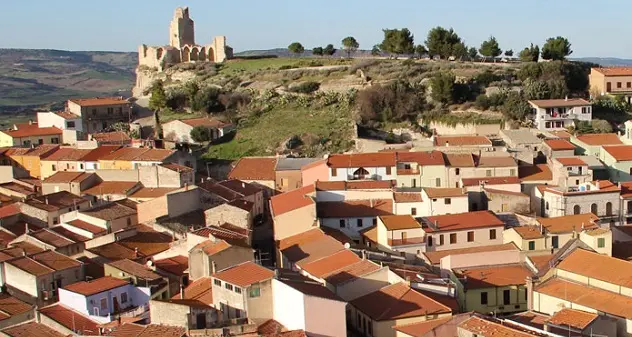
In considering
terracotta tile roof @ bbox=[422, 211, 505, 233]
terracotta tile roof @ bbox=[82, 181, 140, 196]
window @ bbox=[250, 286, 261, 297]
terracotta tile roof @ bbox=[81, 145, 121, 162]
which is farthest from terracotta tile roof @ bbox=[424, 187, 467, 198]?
terracotta tile roof @ bbox=[81, 145, 121, 162]

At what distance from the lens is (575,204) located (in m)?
33.5

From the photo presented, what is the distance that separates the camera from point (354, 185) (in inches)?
1403

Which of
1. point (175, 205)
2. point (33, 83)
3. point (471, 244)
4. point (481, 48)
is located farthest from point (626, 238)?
point (33, 83)

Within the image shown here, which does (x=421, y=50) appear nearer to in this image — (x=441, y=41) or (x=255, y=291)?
(x=441, y=41)

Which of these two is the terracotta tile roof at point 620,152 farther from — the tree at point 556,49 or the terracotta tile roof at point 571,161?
the tree at point 556,49

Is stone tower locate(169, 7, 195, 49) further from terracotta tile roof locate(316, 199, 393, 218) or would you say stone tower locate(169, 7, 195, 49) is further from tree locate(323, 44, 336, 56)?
terracotta tile roof locate(316, 199, 393, 218)

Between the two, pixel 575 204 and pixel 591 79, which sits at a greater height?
pixel 591 79

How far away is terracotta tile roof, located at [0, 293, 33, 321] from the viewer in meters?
26.0

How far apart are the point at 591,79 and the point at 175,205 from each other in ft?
95.6

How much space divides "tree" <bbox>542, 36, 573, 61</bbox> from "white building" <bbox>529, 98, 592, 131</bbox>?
1191cm

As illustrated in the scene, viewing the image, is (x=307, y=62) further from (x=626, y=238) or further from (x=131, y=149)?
(x=626, y=238)

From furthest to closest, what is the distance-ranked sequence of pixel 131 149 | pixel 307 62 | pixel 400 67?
1. pixel 307 62
2. pixel 400 67
3. pixel 131 149

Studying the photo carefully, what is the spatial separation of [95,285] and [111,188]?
13.8 meters

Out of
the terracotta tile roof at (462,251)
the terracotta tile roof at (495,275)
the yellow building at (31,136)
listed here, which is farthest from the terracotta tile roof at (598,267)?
the yellow building at (31,136)
